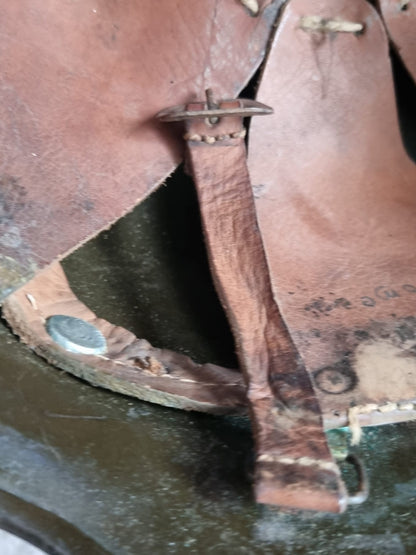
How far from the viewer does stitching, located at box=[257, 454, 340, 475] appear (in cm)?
72

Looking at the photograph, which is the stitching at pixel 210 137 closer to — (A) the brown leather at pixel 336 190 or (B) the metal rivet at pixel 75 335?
(A) the brown leather at pixel 336 190

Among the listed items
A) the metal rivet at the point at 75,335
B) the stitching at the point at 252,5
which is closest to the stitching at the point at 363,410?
the metal rivet at the point at 75,335

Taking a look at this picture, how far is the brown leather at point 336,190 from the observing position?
0.94 m

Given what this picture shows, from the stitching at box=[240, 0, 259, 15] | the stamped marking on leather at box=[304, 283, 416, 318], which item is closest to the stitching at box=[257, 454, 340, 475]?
Result: the stamped marking on leather at box=[304, 283, 416, 318]

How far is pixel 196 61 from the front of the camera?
3.21 ft

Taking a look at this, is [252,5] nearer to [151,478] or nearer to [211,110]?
[211,110]

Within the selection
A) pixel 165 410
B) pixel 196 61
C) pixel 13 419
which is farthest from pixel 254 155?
pixel 13 419

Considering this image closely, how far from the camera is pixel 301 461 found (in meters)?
0.72

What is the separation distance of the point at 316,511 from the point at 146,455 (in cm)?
19

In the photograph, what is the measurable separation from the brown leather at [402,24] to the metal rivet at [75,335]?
2.15 ft

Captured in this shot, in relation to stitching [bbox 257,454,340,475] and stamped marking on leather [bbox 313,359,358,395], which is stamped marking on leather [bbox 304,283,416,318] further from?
stitching [bbox 257,454,340,475]

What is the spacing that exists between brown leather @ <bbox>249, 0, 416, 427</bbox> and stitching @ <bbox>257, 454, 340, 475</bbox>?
0.19 meters

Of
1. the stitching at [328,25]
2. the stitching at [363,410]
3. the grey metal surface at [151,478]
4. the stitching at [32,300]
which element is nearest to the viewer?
the grey metal surface at [151,478]

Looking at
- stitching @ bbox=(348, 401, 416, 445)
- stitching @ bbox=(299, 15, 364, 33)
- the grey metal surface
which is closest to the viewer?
the grey metal surface
